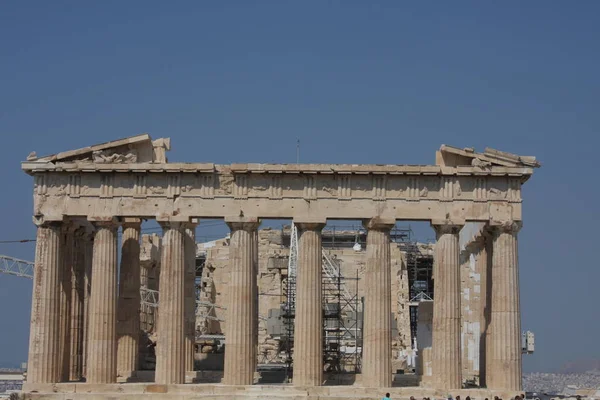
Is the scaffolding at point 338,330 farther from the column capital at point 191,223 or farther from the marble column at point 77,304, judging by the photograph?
the marble column at point 77,304

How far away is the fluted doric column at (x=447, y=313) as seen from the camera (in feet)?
161

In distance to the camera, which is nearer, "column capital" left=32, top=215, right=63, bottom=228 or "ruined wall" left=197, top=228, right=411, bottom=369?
"column capital" left=32, top=215, right=63, bottom=228

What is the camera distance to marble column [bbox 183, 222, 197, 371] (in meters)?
52.8

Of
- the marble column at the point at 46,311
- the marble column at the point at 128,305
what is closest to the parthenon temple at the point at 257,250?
the marble column at the point at 46,311

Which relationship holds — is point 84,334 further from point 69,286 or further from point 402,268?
point 402,268

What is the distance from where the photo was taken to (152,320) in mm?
66375

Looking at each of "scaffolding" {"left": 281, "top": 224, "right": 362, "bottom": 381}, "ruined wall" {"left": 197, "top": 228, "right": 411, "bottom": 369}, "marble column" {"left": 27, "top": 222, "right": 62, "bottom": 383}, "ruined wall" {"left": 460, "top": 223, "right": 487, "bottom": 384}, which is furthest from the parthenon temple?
"ruined wall" {"left": 197, "top": 228, "right": 411, "bottom": 369}

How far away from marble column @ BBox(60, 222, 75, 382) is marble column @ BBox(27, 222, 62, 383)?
0.69 meters

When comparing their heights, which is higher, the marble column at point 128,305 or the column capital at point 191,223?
the column capital at point 191,223

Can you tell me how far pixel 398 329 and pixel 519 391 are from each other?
16.4 m

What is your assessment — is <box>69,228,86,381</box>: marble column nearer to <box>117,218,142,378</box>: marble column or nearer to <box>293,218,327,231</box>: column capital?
<box>117,218,142,378</box>: marble column

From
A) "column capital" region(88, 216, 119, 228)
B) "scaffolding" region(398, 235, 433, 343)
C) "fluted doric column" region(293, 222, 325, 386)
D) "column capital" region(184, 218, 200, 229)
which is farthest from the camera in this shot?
"scaffolding" region(398, 235, 433, 343)

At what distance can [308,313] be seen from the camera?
4938cm

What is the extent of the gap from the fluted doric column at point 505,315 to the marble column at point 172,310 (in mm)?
13085
